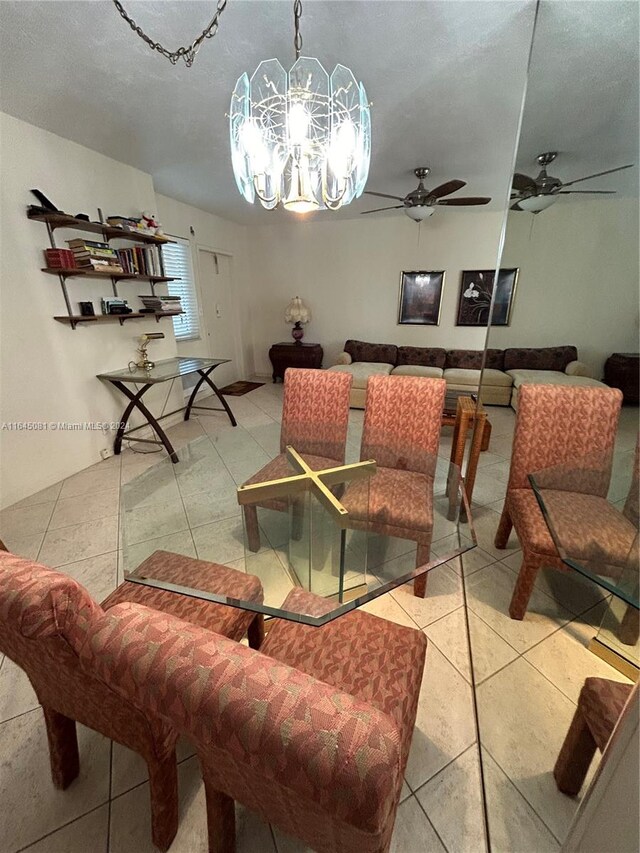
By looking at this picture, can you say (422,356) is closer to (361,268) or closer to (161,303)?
(361,268)

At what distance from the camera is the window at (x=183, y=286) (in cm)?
409

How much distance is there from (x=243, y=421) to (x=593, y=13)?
12.1 ft

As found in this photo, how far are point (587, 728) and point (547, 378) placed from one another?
3.83 ft

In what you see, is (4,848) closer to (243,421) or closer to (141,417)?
(141,417)

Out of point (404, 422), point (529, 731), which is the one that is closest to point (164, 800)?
point (529, 731)

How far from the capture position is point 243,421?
13.0 feet

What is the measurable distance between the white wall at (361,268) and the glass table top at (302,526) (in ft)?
12.3

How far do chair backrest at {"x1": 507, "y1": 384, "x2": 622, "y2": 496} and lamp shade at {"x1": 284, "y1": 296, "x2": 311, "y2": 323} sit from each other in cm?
423

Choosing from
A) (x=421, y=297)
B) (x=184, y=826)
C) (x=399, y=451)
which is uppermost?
(x=421, y=297)

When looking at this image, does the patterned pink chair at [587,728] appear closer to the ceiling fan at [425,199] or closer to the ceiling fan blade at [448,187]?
the ceiling fan blade at [448,187]

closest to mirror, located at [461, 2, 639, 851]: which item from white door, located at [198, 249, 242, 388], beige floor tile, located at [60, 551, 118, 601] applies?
beige floor tile, located at [60, 551, 118, 601]

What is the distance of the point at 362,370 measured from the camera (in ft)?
14.8

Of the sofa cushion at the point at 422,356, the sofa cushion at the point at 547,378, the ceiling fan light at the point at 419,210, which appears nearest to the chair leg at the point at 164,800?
the sofa cushion at the point at 547,378

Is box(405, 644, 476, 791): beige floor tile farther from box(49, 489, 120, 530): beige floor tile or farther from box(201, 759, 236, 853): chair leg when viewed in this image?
box(49, 489, 120, 530): beige floor tile
